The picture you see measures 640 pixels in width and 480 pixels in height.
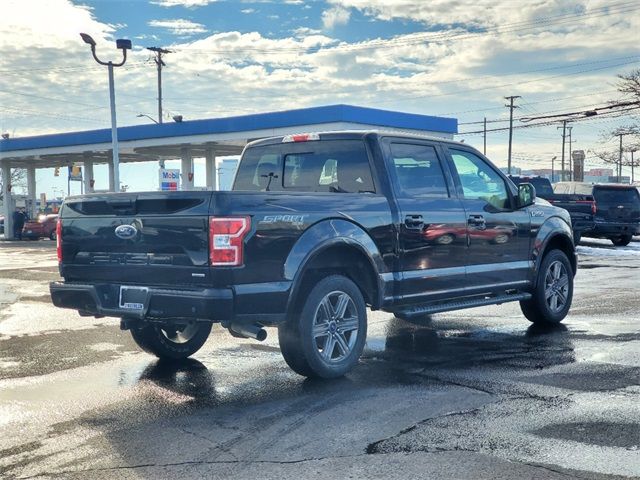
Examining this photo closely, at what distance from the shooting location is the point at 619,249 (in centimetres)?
2125

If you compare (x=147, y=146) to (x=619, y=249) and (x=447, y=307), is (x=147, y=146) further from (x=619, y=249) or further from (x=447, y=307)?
(x=447, y=307)

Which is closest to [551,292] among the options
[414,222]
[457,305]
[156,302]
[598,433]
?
[457,305]

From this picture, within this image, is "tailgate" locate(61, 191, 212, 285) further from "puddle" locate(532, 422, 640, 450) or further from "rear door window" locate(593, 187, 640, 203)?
"rear door window" locate(593, 187, 640, 203)

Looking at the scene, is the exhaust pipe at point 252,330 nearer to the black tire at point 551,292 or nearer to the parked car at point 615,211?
the black tire at point 551,292

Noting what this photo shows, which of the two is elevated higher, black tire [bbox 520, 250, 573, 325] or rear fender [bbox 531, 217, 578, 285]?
rear fender [bbox 531, 217, 578, 285]

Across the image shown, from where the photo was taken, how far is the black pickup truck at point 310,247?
5137 millimetres

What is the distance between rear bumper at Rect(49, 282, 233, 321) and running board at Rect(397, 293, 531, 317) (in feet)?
6.32

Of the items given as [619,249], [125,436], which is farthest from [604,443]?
[619,249]

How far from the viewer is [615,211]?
21.8 meters

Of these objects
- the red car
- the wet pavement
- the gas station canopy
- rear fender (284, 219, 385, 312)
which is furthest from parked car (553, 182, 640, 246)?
the red car

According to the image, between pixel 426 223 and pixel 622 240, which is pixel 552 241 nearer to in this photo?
pixel 426 223

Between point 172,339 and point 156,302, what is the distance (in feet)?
4.99

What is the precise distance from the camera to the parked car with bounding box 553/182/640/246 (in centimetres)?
2177

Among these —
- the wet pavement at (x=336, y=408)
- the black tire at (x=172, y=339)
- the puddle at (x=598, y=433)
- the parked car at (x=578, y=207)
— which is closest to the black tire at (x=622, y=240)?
the parked car at (x=578, y=207)
